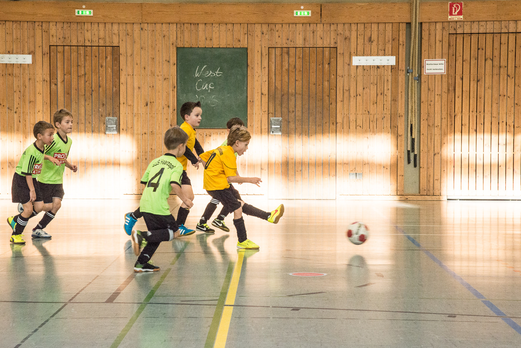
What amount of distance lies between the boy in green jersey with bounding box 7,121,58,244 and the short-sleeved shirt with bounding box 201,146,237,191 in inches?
71.1

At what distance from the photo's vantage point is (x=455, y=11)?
43.3 ft

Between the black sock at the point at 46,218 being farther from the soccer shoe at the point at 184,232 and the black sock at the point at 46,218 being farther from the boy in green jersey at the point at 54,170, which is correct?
the soccer shoe at the point at 184,232

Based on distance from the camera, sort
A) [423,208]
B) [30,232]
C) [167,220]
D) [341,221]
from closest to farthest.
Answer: [167,220]
[30,232]
[341,221]
[423,208]

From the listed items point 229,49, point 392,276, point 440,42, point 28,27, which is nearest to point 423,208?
point 440,42

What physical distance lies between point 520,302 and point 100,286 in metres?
3.21

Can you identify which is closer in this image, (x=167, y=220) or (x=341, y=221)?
(x=167, y=220)

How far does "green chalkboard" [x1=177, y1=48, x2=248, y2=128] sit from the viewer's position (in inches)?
526

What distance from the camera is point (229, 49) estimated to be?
1338 centimetres

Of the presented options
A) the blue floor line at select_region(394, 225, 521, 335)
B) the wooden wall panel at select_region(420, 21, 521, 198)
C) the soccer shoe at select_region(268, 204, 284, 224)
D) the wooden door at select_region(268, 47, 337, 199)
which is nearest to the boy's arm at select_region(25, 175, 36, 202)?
the soccer shoe at select_region(268, 204, 284, 224)

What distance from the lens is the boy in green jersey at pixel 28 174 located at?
6.55 metres

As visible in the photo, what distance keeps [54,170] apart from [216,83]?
22.2 ft

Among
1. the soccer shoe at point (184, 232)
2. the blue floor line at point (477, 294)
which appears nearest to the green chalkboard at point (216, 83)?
the soccer shoe at point (184, 232)

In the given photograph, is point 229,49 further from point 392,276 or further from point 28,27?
point 392,276

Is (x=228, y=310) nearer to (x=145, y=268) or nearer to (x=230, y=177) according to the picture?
(x=145, y=268)
